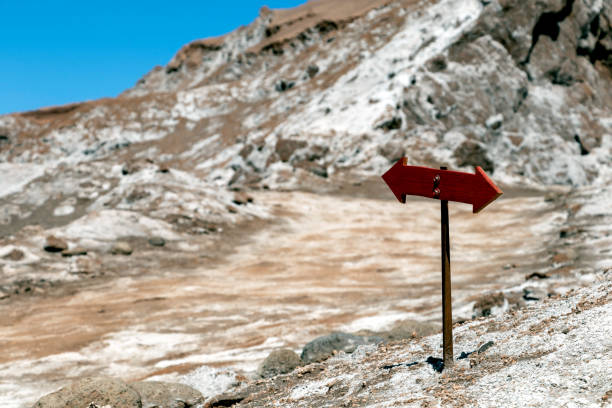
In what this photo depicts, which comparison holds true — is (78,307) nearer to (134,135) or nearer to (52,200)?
(52,200)

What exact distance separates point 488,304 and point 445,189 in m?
7.35

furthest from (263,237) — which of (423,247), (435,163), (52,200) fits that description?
(435,163)

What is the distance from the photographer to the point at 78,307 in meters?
18.6

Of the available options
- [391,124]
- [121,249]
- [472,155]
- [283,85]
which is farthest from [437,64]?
[121,249]

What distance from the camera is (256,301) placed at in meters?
18.1

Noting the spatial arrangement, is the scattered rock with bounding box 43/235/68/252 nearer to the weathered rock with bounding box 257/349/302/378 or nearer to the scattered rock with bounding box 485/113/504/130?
the weathered rock with bounding box 257/349/302/378

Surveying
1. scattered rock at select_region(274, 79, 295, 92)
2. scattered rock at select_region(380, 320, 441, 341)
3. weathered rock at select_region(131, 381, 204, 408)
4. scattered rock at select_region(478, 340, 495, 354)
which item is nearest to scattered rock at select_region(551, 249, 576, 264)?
scattered rock at select_region(380, 320, 441, 341)

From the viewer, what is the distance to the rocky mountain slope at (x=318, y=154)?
21.5 meters

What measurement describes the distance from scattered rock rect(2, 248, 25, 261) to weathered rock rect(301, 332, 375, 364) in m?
17.1

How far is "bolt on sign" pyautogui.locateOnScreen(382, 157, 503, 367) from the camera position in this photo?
21.3ft

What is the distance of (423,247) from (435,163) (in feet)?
82.6

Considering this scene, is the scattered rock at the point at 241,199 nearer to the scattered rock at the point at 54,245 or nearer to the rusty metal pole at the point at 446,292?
the scattered rock at the point at 54,245

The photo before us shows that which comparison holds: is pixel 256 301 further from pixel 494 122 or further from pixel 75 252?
pixel 494 122

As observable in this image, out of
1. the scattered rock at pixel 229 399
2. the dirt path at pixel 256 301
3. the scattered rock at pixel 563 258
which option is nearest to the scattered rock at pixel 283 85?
the dirt path at pixel 256 301
